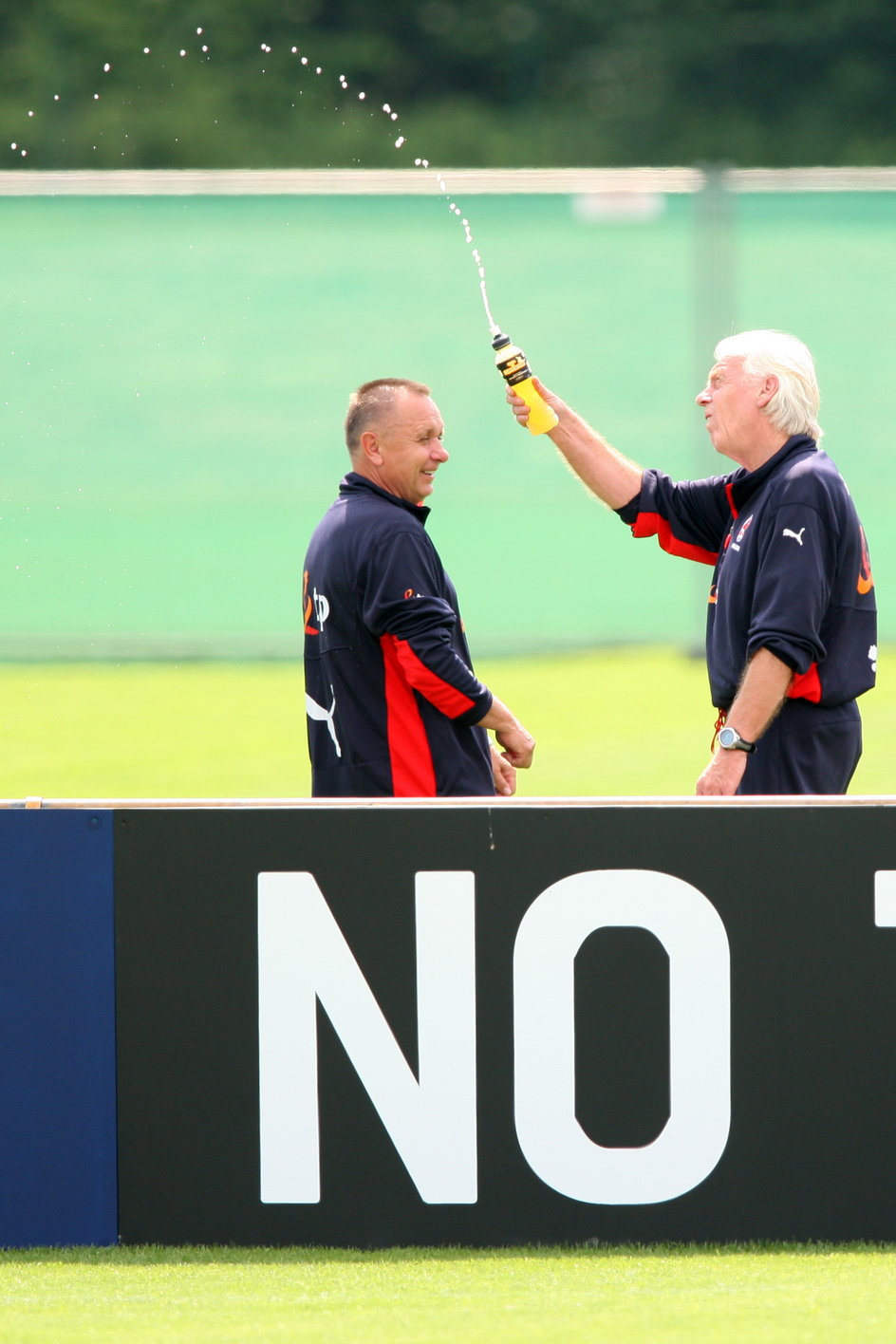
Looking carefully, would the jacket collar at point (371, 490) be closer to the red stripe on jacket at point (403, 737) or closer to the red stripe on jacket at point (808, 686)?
the red stripe on jacket at point (403, 737)

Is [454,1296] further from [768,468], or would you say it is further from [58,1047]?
[768,468]

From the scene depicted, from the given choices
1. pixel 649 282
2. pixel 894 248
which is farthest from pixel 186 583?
pixel 894 248

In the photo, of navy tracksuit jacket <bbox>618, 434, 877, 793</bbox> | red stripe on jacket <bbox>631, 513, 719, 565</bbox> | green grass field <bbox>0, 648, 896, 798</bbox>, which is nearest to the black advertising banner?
navy tracksuit jacket <bbox>618, 434, 877, 793</bbox>

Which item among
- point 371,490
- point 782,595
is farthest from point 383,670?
point 782,595

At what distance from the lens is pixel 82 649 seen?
607 inches

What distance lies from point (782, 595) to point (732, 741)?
319 millimetres

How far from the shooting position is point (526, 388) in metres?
4.45

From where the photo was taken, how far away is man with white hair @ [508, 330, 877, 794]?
3.90 metres

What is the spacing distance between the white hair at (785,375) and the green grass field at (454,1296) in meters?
1.75

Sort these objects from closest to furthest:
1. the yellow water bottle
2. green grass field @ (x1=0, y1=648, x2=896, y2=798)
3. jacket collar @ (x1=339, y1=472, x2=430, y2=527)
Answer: jacket collar @ (x1=339, y1=472, x2=430, y2=527)
the yellow water bottle
green grass field @ (x1=0, y1=648, x2=896, y2=798)

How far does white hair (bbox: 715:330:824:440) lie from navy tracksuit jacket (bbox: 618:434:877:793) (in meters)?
0.05

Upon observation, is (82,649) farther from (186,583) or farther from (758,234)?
(758,234)

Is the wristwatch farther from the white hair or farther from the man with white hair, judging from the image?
the white hair

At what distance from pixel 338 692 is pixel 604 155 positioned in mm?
22304
